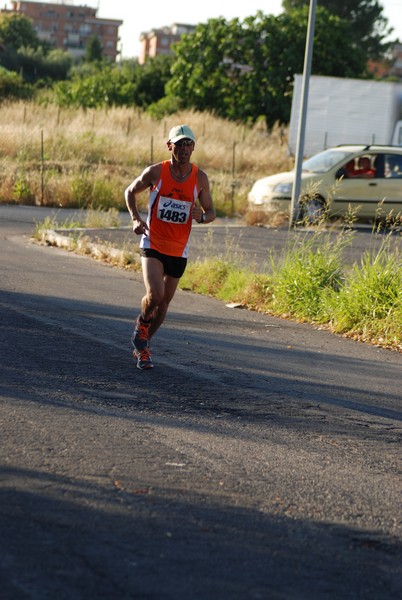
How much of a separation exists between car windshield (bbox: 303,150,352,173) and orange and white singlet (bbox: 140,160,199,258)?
1489 cm

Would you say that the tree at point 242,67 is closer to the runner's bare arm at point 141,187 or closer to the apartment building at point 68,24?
the runner's bare arm at point 141,187

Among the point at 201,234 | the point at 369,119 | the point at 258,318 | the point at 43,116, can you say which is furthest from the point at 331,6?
the point at 258,318

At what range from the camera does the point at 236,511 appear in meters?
4.98

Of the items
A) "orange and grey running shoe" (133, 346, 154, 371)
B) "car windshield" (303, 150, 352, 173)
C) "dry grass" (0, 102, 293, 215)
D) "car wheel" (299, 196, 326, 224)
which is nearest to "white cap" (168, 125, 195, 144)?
"orange and grey running shoe" (133, 346, 154, 371)

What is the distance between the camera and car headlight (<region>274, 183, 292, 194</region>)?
22.7 meters

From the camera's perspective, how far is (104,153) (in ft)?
114

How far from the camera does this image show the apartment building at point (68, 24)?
624 feet

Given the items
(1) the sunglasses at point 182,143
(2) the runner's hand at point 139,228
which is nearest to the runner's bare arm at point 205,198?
(1) the sunglasses at point 182,143

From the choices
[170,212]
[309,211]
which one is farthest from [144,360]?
[309,211]

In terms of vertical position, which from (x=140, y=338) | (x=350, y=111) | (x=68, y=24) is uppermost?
(x=68, y=24)

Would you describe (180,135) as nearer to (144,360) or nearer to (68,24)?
(144,360)

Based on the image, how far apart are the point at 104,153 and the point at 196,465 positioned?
97.6 ft

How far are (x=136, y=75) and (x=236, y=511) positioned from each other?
5728 cm

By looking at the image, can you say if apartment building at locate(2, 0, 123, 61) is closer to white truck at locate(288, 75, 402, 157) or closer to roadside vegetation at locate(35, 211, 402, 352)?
white truck at locate(288, 75, 402, 157)
